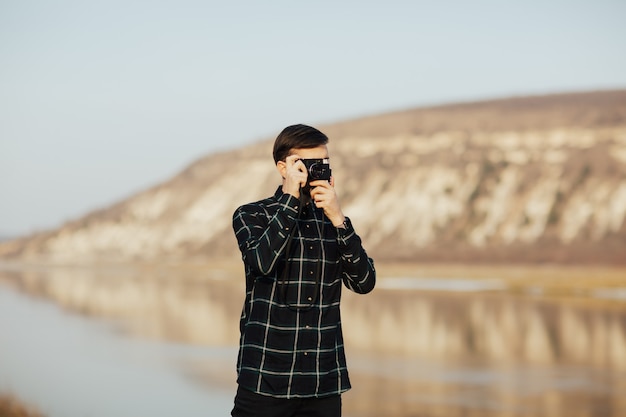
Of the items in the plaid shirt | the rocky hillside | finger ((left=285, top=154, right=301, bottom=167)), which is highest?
the rocky hillside

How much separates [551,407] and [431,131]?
7481cm

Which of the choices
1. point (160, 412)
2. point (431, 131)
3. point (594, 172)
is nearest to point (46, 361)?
point (160, 412)

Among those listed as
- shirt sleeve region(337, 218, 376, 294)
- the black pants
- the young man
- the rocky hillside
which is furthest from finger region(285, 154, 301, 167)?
the rocky hillside

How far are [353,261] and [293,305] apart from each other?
12.6 inches

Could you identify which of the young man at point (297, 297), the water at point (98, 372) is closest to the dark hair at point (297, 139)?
the young man at point (297, 297)

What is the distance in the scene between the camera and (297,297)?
4.71 metres

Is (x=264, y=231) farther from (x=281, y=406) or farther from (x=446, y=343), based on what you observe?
(x=446, y=343)

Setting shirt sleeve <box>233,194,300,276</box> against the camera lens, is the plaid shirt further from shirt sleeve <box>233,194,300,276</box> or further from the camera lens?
the camera lens

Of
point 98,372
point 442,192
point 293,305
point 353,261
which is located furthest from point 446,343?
point 442,192

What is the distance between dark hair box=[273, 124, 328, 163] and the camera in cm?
483

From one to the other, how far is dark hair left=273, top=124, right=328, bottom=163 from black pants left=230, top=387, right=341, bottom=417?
1.03 m

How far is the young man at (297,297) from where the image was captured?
468 cm

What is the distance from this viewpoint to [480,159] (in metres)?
80.4

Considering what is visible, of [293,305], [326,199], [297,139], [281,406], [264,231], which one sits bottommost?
[281,406]
